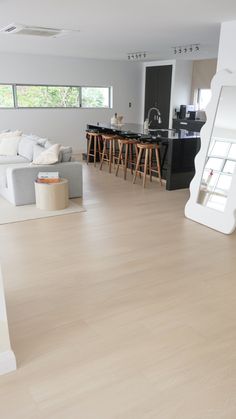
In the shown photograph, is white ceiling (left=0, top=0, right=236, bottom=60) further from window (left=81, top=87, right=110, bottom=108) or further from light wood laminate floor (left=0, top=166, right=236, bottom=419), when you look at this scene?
window (left=81, top=87, right=110, bottom=108)

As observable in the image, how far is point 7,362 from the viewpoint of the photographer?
7.18 ft

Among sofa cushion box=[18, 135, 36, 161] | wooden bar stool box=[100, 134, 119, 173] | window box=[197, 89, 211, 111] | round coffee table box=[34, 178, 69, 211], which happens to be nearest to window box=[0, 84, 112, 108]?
wooden bar stool box=[100, 134, 119, 173]

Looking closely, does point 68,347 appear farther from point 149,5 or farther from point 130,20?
point 130,20

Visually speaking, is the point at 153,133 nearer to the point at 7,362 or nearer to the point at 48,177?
the point at 48,177

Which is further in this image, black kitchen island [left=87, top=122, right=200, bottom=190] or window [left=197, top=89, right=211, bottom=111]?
window [left=197, top=89, right=211, bottom=111]

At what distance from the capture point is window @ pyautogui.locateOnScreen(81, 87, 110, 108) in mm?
9859

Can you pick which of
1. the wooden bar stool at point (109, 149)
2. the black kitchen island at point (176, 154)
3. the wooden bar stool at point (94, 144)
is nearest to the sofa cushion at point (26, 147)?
the wooden bar stool at point (109, 149)

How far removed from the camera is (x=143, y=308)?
9.43 feet

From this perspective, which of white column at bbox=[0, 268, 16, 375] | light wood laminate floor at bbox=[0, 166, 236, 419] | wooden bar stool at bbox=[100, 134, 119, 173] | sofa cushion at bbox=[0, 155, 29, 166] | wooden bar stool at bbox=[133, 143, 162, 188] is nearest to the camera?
light wood laminate floor at bbox=[0, 166, 236, 419]

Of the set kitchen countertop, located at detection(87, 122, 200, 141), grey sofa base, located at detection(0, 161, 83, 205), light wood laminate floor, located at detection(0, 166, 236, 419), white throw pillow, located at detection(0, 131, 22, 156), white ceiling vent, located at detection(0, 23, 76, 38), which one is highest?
white ceiling vent, located at detection(0, 23, 76, 38)

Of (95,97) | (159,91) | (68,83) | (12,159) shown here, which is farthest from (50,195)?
(159,91)

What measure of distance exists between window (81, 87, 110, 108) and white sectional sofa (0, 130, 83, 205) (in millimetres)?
3853

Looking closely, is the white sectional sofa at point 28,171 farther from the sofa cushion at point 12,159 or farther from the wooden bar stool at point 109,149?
the wooden bar stool at point 109,149

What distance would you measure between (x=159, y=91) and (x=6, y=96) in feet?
13.3
